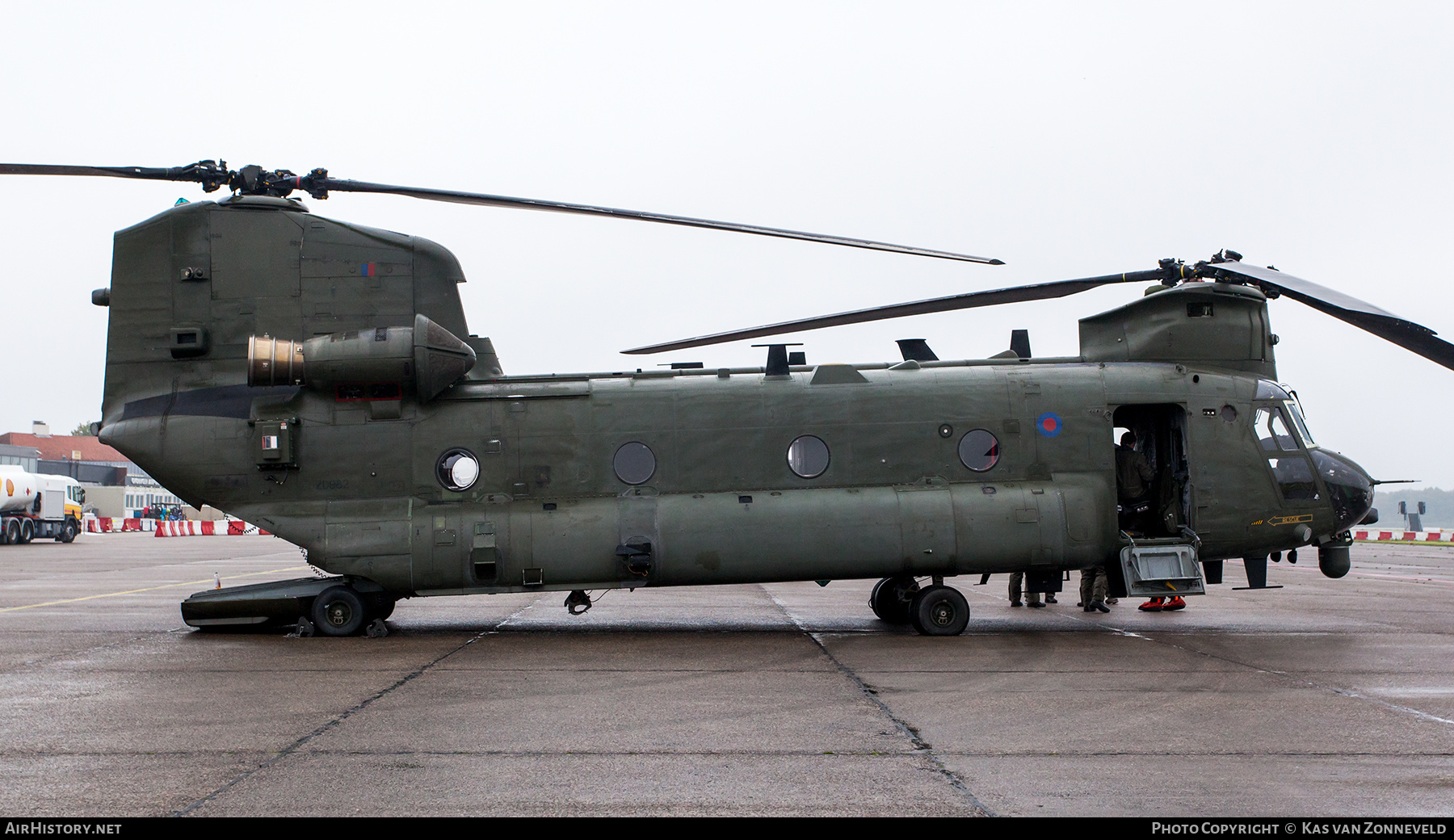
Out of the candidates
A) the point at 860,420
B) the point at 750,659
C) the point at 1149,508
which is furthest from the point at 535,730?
the point at 1149,508

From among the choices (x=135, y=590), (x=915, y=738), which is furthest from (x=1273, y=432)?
(x=135, y=590)

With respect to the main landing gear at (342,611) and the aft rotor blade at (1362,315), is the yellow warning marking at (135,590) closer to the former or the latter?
the main landing gear at (342,611)

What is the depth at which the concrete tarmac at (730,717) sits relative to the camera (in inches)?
217

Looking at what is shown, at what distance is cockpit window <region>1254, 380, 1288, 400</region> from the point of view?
13180mm

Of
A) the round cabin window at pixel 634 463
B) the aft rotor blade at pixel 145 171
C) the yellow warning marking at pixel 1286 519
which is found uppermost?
the aft rotor blade at pixel 145 171

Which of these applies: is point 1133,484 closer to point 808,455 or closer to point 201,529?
point 808,455

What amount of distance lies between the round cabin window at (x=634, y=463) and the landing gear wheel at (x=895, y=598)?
10.5 ft

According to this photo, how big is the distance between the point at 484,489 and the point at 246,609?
10.0 feet

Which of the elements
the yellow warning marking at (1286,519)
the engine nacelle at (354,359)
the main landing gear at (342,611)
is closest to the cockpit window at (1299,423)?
the yellow warning marking at (1286,519)

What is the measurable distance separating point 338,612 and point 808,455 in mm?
5814

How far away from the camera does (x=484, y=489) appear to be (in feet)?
41.3

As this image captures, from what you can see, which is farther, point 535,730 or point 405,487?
point 405,487

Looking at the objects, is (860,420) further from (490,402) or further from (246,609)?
(246,609)

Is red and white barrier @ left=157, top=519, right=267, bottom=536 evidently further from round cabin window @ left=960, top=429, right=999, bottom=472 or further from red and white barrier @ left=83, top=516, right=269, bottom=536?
round cabin window @ left=960, top=429, right=999, bottom=472
